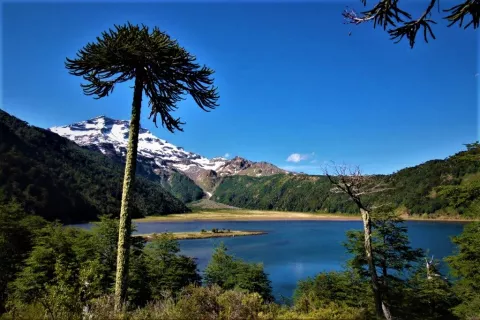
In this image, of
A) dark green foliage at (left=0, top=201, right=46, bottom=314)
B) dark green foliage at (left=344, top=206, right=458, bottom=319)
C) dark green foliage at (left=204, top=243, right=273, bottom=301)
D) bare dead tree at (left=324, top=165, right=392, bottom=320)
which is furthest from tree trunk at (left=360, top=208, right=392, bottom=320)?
dark green foliage at (left=0, top=201, right=46, bottom=314)

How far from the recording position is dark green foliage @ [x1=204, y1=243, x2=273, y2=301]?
31317mm

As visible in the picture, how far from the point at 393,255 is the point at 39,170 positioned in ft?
549

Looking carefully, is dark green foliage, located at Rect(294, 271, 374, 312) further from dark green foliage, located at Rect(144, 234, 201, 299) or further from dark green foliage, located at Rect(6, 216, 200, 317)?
dark green foliage, located at Rect(6, 216, 200, 317)

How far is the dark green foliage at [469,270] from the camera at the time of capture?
813 inches

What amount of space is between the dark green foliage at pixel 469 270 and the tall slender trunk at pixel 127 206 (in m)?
21.7

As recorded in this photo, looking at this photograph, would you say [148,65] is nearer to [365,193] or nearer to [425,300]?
[365,193]

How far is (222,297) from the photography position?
8.00m

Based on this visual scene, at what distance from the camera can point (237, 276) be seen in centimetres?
3275

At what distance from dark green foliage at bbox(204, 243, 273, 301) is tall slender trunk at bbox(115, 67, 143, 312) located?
23126mm

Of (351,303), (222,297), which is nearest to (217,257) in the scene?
(351,303)

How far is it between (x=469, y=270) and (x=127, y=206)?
23429 mm

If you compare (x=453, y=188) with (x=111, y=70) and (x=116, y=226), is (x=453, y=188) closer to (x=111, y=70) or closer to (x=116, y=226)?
(x=111, y=70)

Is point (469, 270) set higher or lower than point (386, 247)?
lower

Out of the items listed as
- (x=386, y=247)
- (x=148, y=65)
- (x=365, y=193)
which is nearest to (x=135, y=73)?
(x=148, y=65)
